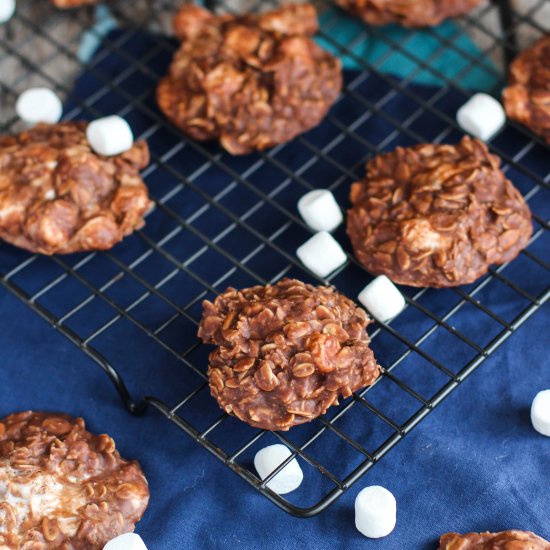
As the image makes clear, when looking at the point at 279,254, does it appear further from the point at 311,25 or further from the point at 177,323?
the point at 311,25

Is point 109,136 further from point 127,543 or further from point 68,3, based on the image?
point 127,543

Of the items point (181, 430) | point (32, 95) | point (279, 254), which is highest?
point (32, 95)

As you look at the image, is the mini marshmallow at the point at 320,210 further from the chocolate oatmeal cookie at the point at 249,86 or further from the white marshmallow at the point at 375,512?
the white marshmallow at the point at 375,512

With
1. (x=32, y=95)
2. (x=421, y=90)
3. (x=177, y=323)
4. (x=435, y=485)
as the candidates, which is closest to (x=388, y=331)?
(x=435, y=485)

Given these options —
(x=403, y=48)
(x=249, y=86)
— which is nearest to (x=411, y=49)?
(x=403, y=48)

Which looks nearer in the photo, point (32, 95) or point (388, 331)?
point (388, 331)

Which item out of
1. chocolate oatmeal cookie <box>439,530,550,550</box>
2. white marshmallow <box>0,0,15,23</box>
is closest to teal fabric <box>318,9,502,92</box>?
white marshmallow <box>0,0,15,23</box>

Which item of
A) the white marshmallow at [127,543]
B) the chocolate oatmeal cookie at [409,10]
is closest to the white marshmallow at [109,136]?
the chocolate oatmeal cookie at [409,10]
